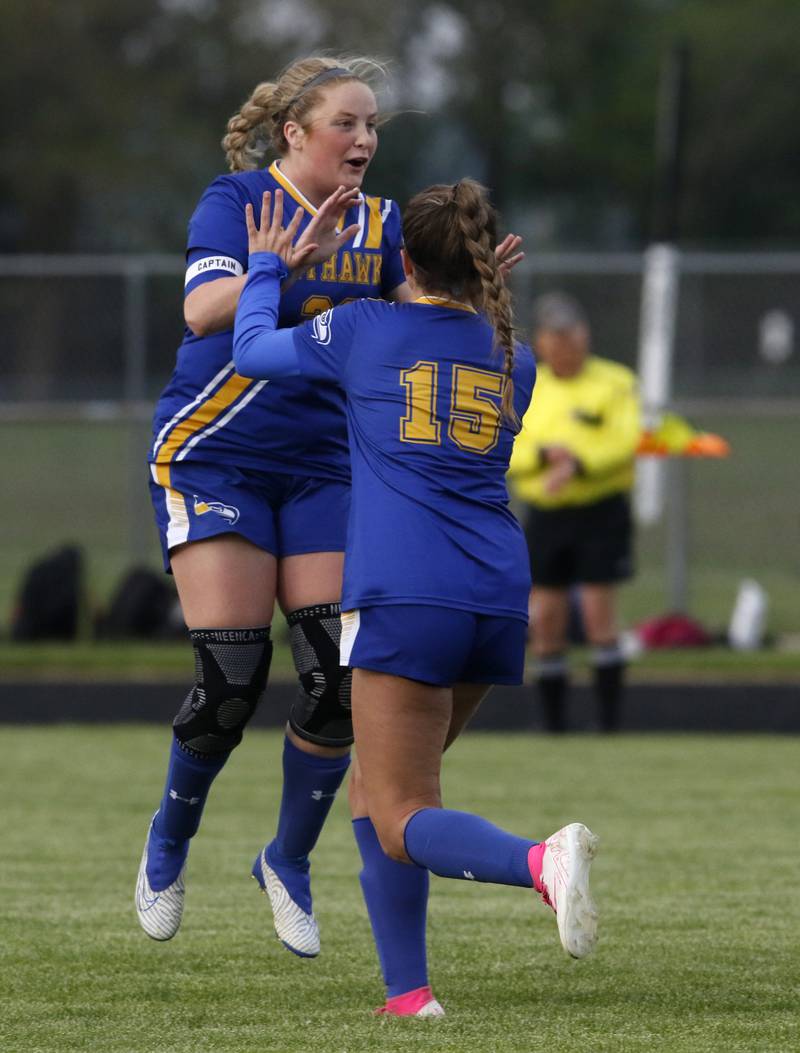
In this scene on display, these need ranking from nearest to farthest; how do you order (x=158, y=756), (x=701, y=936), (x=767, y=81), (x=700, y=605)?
1. (x=701, y=936)
2. (x=158, y=756)
3. (x=700, y=605)
4. (x=767, y=81)

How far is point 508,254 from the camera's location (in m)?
4.59

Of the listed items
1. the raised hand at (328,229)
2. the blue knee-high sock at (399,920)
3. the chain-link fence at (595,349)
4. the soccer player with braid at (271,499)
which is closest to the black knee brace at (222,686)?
the soccer player with braid at (271,499)

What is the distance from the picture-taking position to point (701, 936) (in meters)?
5.32

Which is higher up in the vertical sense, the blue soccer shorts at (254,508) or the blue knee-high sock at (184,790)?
the blue soccer shorts at (254,508)

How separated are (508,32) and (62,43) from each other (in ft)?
58.4

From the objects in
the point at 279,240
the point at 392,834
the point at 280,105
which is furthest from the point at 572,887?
the point at 280,105

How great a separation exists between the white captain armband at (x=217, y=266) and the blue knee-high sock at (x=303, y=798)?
1.23 meters

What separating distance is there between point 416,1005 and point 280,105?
223 cm

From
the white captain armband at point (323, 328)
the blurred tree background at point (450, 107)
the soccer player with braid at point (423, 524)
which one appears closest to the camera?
the soccer player with braid at point (423, 524)

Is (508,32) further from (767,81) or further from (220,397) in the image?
(220,397)

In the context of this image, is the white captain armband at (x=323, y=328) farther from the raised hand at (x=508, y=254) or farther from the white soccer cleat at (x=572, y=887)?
the white soccer cleat at (x=572, y=887)

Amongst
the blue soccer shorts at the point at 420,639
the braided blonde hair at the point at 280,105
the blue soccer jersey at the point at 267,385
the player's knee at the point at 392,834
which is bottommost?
the player's knee at the point at 392,834

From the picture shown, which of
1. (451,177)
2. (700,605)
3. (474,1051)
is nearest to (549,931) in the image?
(474,1051)

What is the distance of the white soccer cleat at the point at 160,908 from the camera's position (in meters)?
4.97
